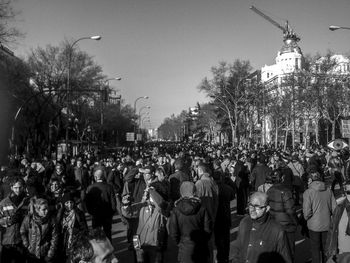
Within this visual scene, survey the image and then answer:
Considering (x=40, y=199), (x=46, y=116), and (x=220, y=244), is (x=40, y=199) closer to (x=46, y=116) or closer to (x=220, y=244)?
(x=220, y=244)

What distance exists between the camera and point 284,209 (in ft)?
21.5

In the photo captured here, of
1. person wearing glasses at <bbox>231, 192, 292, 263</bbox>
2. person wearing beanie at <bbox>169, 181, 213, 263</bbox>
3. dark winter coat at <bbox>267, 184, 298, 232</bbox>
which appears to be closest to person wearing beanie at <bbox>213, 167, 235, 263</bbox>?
dark winter coat at <bbox>267, 184, 298, 232</bbox>

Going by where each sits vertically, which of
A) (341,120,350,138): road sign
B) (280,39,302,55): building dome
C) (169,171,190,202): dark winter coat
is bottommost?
(169,171,190,202): dark winter coat

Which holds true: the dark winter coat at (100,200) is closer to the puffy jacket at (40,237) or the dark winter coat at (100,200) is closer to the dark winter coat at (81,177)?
the puffy jacket at (40,237)

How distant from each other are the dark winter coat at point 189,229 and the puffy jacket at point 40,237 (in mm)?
1427

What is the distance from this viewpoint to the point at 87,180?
1558 cm

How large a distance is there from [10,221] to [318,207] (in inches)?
169

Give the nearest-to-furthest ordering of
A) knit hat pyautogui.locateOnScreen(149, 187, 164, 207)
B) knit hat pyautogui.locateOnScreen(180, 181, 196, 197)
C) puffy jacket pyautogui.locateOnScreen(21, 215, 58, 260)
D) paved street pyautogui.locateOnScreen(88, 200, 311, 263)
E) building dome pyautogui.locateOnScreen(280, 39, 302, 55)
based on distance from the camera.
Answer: puffy jacket pyautogui.locateOnScreen(21, 215, 58, 260) → knit hat pyautogui.locateOnScreen(180, 181, 196, 197) → knit hat pyautogui.locateOnScreen(149, 187, 164, 207) → paved street pyautogui.locateOnScreen(88, 200, 311, 263) → building dome pyautogui.locateOnScreen(280, 39, 302, 55)

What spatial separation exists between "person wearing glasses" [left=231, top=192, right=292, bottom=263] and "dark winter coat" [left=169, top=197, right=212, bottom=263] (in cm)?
115

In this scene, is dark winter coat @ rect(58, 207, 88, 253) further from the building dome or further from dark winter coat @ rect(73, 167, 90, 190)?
the building dome

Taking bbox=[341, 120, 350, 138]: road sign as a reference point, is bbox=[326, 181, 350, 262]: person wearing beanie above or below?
below

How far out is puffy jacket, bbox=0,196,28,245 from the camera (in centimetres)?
622

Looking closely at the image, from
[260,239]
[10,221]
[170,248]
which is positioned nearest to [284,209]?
[260,239]

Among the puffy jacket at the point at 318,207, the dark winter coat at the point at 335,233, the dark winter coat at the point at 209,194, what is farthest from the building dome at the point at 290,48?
the dark winter coat at the point at 335,233
